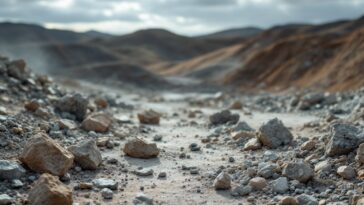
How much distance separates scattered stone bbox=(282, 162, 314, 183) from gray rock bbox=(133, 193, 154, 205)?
6.83 ft

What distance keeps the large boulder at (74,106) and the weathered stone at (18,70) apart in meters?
2.62

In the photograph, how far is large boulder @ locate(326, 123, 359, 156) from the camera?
8.53 meters

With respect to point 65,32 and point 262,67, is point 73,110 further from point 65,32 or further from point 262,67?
point 65,32

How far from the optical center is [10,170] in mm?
7633

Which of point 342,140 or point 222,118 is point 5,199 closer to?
point 342,140

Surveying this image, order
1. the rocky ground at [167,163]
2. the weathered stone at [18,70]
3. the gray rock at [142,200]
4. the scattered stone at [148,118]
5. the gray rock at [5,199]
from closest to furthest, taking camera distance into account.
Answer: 1. the gray rock at [5,199]
2. the gray rock at [142,200]
3. the rocky ground at [167,163]
4. the weathered stone at [18,70]
5. the scattered stone at [148,118]

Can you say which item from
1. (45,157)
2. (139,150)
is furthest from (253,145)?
(45,157)

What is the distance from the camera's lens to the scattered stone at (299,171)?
7.84 meters

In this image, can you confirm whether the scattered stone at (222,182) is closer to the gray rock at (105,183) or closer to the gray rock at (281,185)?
the gray rock at (281,185)

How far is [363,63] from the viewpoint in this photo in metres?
29.5

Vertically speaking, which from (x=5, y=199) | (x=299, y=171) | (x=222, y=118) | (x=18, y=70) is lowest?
(x=5, y=199)

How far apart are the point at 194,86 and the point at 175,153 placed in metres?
28.8

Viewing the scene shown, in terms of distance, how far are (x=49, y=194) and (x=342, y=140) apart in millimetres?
4589

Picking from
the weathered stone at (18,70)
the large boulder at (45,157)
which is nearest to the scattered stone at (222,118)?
the weathered stone at (18,70)
